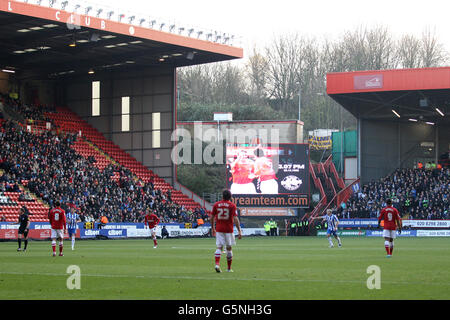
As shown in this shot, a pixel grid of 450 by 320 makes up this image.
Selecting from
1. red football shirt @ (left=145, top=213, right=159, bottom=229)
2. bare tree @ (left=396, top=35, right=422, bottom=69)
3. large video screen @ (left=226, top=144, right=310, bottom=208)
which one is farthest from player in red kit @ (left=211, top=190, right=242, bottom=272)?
bare tree @ (left=396, top=35, right=422, bottom=69)

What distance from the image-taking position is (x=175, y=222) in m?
56.9

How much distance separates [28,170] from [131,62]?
46.4 ft

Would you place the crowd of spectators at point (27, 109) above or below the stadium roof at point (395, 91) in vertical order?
below

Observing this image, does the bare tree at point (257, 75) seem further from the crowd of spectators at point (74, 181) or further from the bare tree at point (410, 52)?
the crowd of spectators at point (74, 181)

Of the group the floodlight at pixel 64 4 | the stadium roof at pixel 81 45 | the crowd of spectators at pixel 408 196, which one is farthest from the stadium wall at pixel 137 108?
the floodlight at pixel 64 4

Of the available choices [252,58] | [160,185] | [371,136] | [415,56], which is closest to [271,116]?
[252,58]

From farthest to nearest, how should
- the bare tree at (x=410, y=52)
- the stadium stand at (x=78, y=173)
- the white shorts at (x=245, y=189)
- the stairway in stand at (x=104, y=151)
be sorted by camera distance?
the bare tree at (x=410, y=52)
the stairway in stand at (x=104, y=151)
the white shorts at (x=245, y=189)
the stadium stand at (x=78, y=173)

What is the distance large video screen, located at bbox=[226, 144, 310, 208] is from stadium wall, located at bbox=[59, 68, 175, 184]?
Result: 337 inches

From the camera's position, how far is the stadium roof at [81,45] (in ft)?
155

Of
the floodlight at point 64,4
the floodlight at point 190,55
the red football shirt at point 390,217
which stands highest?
the floodlight at point 64,4

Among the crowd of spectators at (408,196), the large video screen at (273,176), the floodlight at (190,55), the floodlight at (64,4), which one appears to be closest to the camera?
the floodlight at (64,4)

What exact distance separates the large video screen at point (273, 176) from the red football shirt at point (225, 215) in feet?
130

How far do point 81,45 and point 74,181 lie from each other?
9750 mm
